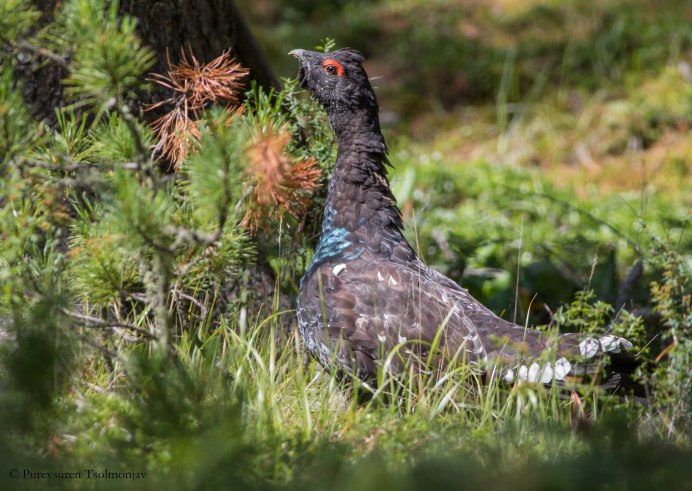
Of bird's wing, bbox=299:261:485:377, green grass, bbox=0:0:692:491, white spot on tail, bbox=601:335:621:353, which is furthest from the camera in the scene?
bird's wing, bbox=299:261:485:377

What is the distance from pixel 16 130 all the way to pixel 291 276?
81.3 inches

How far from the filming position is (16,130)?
2350 millimetres

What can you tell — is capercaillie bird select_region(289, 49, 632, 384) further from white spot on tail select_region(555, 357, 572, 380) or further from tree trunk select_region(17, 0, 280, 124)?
tree trunk select_region(17, 0, 280, 124)

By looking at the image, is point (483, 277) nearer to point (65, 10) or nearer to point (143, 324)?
point (143, 324)

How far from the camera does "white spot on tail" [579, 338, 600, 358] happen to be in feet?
10.4

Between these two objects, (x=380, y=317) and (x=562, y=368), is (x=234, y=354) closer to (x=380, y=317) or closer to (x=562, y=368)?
(x=380, y=317)

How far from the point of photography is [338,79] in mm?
3908

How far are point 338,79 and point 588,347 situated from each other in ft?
5.61

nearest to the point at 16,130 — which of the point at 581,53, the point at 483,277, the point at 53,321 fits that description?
the point at 53,321

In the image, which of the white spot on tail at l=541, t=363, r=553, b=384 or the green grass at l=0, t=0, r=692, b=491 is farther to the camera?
the white spot on tail at l=541, t=363, r=553, b=384

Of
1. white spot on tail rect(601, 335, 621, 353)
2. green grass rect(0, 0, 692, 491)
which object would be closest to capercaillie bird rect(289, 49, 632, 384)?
white spot on tail rect(601, 335, 621, 353)

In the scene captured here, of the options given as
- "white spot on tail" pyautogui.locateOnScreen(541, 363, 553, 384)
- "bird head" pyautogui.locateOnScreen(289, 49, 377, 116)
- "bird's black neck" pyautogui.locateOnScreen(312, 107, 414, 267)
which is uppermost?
"bird head" pyautogui.locateOnScreen(289, 49, 377, 116)

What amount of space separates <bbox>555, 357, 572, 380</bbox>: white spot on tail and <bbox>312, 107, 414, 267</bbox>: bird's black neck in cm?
95

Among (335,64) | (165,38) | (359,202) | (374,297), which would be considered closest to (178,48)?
(165,38)
